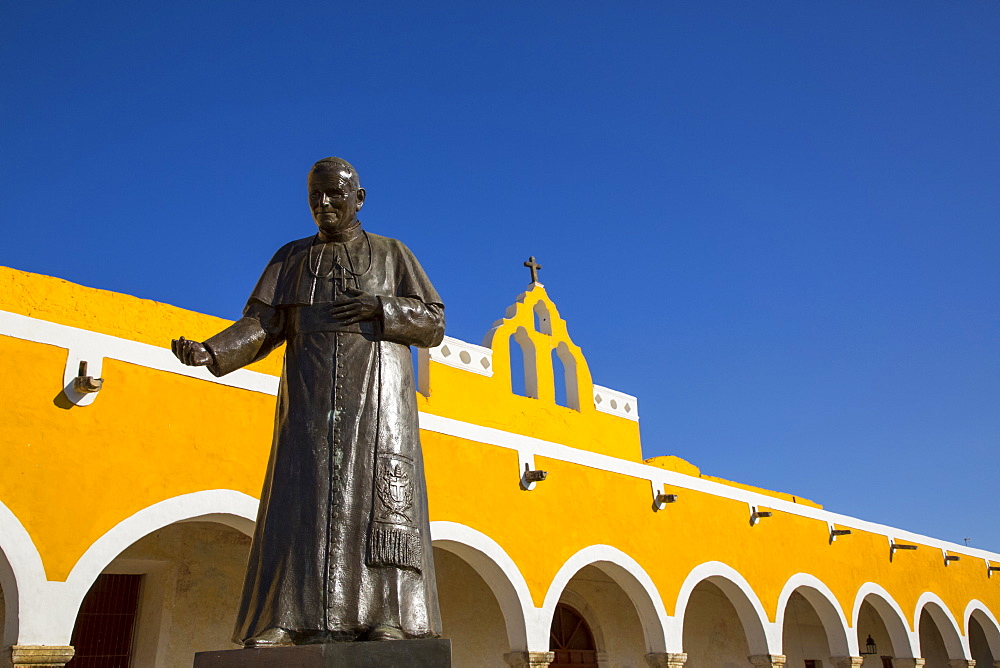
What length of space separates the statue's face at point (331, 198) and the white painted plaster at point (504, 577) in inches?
232

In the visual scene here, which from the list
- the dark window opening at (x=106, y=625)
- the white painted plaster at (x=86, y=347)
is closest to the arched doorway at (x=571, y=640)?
the dark window opening at (x=106, y=625)

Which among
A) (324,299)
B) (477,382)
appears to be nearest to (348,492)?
(324,299)

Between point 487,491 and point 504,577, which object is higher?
point 487,491

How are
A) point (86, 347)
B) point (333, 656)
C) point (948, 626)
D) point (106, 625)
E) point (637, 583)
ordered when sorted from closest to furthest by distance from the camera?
1. point (333, 656)
2. point (86, 347)
3. point (106, 625)
4. point (637, 583)
5. point (948, 626)

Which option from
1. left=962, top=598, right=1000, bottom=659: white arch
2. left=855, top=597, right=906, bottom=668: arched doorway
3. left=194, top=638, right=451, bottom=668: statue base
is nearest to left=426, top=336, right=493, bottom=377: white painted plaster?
left=194, top=638, right=451, bottom=668: statue base

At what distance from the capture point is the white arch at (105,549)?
5477mm

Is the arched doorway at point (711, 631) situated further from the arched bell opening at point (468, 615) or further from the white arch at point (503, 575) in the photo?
the white arch at point (503, 575)

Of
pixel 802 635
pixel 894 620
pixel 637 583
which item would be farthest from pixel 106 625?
pixel 894 620

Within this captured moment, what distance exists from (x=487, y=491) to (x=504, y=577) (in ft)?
2.64

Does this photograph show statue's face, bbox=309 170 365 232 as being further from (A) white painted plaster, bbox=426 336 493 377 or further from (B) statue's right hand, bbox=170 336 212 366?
(A) white painted plaster, bbox=426 336 493 377

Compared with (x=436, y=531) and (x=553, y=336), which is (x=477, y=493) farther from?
(x=553, y=336)

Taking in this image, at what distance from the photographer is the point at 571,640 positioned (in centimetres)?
1143

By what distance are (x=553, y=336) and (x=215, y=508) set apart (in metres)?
5.71

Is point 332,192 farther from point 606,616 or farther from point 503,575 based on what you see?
point 606,616
